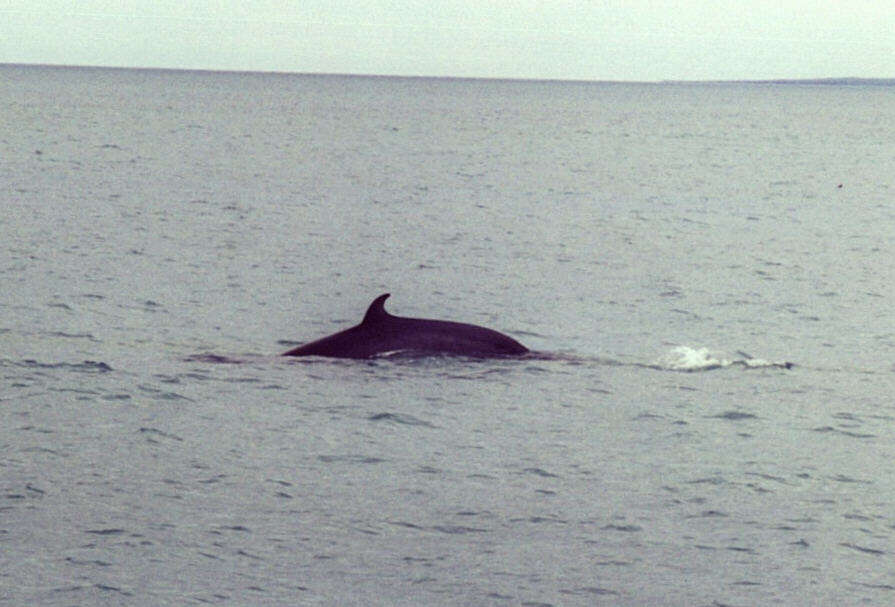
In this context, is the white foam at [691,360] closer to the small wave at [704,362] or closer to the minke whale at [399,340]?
the small wave at [704,362]

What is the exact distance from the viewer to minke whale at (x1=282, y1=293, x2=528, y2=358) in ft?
66.2

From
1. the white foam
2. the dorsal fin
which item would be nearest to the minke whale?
the dorsal fin

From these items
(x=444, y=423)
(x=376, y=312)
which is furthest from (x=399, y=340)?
(x=444, y=423)

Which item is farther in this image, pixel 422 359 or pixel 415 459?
pixel 422 359

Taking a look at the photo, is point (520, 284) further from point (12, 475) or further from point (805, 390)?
point (12, 475)

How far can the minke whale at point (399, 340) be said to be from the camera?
20172mm

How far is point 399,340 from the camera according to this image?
20.3m

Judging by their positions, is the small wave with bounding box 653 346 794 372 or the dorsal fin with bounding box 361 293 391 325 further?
the small wave with bounding box 653 346 794 372

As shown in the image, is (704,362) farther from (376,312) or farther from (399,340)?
(376,312)

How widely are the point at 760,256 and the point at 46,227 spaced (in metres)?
21.7

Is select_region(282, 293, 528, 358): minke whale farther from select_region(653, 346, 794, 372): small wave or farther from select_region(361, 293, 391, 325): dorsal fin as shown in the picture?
select_region(653, 346, 794, 372): small wave

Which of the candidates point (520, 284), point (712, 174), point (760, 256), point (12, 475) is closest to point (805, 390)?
point (12, 475)

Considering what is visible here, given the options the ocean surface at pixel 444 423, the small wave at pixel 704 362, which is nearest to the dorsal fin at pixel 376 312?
the ocean surface at pixel 444 423

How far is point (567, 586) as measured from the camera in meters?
11.4
